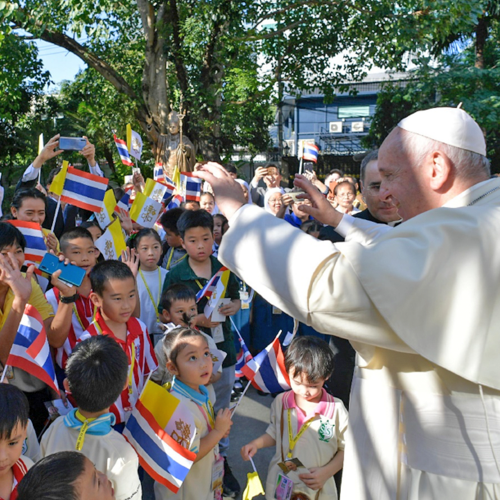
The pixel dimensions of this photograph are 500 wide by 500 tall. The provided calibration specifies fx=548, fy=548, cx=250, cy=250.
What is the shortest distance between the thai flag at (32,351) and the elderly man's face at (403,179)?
6.45ft

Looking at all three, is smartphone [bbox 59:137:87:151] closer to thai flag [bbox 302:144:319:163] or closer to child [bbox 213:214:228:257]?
child [bbox 213:214:228:257]

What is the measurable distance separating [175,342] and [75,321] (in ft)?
2.45

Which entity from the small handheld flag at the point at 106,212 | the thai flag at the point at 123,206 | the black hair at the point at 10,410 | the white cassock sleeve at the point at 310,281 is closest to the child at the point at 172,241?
the thai flag at the point at 123,206

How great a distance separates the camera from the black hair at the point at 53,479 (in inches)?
66.1

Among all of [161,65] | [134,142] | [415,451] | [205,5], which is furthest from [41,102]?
[415,451]

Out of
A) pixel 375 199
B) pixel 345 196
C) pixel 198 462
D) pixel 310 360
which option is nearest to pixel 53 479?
pixel 198 462

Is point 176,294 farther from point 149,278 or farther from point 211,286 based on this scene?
point 149,278

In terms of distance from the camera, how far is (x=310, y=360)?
3.10m

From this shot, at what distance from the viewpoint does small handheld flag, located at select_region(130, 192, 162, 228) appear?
5.50 meters

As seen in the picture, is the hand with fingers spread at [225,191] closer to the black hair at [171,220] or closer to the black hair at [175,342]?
the black hair at [175,342]

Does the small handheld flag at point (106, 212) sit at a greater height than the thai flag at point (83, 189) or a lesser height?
lesser

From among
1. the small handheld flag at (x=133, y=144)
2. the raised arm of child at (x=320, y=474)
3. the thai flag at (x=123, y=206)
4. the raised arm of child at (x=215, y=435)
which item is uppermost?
the small handheld flag at (x=133, y=144)

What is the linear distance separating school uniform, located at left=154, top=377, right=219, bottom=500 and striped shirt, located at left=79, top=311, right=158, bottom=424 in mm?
274

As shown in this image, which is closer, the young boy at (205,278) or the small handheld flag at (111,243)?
the young boy at (205,278)
